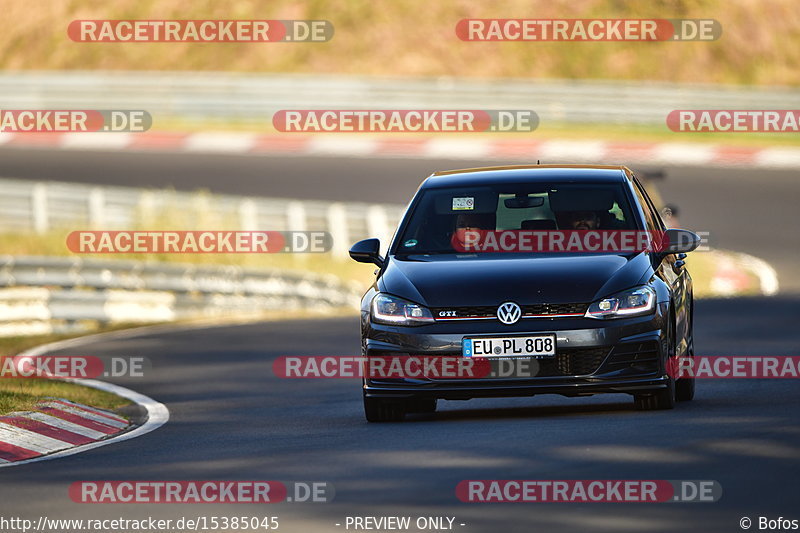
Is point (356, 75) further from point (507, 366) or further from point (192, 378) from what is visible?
point (507, 366)

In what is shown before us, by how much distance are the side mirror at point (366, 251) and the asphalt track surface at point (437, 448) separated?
1.05 metres

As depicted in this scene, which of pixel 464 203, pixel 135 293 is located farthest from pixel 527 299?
pixel 135 293

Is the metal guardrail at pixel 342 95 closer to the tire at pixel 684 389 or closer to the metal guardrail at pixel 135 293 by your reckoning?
the metal guardrail at pixel 135 293

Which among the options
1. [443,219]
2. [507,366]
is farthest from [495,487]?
[443,219]

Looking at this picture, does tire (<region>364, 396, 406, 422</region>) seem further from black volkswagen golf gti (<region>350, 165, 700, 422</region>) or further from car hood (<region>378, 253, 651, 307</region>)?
car hood (<region>378, 253, 651, 307</region>)

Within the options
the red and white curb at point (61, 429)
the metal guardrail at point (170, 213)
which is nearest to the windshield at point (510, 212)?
the red and white curb at point (61, 429)

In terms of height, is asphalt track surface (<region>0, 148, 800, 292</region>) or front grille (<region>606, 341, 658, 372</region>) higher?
asphalt track surface (<region>0, 148, 800, 292</region>)

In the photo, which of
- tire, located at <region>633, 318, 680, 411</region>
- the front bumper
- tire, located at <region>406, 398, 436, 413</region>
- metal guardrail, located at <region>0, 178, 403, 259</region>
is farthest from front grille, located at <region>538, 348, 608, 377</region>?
metal guardrail, located at <region>0, 178, 403, 259</region>

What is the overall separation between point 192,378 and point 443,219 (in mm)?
4879

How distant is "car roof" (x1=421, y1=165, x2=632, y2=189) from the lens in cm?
1152

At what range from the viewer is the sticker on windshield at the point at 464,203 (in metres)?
11.3

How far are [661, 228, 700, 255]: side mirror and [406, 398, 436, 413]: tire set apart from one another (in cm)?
183

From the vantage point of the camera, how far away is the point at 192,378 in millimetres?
15562

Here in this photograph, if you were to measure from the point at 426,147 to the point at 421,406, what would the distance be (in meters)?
26.3
